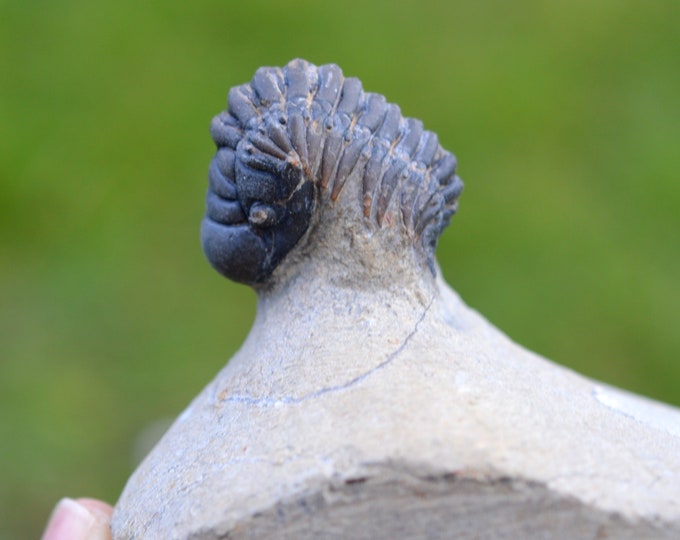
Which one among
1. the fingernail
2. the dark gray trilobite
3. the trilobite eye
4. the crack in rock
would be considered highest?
the dark gray trilobite

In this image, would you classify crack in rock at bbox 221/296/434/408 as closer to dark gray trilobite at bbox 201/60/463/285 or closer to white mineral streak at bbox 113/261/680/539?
white mineral streak at bbox 113/261/680/539

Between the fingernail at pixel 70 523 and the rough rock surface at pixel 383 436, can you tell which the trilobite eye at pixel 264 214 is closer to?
the rough rock surface at pixel 383 436

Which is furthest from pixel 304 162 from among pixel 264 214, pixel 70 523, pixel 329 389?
pixel 70 523

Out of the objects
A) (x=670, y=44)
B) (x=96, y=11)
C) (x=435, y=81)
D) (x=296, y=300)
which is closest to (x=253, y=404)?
(x=296, y=300)

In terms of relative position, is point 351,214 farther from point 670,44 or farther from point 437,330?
point 670,44

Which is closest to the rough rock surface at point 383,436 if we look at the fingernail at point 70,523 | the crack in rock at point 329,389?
the crack in rock at point 329,389

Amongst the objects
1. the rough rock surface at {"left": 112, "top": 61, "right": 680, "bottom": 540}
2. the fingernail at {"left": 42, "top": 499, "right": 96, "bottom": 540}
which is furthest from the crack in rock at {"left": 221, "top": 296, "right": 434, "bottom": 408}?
the fingernail at {"left": 42, "top": 499, "right": 96, "bottom": 540}

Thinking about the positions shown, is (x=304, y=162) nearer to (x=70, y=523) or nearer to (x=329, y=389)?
(x=329, y=389)
